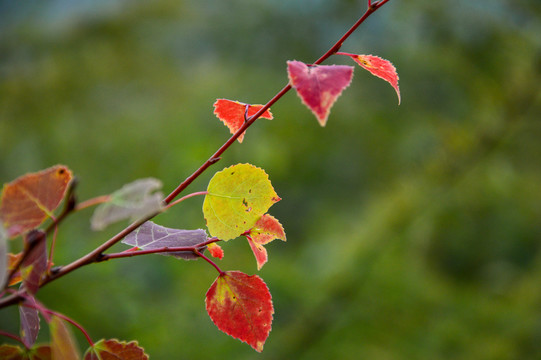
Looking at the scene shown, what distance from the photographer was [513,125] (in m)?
1.72

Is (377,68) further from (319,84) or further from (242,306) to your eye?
(242,306)

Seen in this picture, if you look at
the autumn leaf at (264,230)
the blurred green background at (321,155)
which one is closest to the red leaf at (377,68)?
the autumn leaf at (264,230)

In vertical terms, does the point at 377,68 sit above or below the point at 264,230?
above

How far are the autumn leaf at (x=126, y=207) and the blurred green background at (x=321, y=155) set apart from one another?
1.09 meters

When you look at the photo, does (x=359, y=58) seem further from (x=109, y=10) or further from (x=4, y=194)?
(x=109, y=10)

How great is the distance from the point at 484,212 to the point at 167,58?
1.39 meters

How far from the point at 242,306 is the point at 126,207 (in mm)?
117

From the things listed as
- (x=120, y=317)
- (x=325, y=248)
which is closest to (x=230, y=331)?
(x=120, y=317)

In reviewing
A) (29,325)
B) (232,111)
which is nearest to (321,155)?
(232,111)

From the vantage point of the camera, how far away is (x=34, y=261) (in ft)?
0.82

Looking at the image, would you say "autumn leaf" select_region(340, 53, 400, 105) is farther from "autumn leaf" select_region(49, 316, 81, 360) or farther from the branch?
"autumn leaf" select_region(49, 316, 81, 360)

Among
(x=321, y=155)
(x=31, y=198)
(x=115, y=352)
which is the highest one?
(x=31, y=198)

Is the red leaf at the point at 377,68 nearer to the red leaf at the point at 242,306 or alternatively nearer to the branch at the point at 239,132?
the branch at the point at 239,132

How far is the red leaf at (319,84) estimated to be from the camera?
25cm
